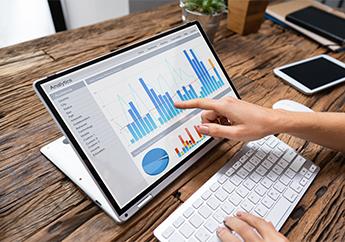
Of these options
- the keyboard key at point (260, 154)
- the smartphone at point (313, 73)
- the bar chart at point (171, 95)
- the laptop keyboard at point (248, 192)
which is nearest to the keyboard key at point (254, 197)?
the laptop keyboard at point (248, 192)

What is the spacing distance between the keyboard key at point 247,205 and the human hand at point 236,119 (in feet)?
0.41

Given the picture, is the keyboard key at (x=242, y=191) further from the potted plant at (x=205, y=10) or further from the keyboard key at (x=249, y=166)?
the potted plant at (x=205, y=10)

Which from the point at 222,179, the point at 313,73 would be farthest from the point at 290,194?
the point at 313,73

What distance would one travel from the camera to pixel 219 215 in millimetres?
489

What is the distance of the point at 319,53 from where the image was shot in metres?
1.06

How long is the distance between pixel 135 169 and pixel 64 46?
0.60 meters

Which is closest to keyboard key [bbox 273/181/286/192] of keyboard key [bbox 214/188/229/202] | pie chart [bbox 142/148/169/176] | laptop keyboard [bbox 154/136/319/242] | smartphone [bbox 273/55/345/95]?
laptop keyboard [bbox 154/136/319/242]

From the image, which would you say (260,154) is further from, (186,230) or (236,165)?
(186,230)

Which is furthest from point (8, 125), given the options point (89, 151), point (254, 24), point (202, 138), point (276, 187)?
point (254, 24)

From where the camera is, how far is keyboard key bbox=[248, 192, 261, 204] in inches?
20.6

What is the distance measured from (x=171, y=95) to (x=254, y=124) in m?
0.18

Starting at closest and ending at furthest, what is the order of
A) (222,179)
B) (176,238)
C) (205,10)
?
(176,238) < (222,179) < (205,10)

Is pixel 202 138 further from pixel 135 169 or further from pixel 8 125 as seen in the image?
pixel 8 125

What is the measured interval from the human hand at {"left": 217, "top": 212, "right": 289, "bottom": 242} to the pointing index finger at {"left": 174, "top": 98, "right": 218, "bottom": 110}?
207 millimetres
